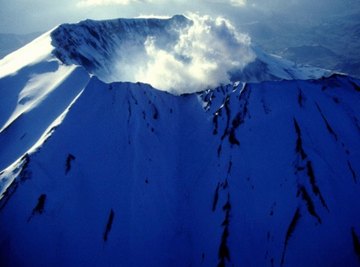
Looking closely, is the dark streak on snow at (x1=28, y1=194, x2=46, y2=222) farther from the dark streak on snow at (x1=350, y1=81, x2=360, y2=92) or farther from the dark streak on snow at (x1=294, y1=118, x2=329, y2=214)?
the dark streak on snow at (x1=350, y1=81, x2=360, y2=92)

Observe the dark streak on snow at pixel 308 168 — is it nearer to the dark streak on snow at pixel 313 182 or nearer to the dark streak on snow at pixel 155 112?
the dark streak on snow at pixel 313 182

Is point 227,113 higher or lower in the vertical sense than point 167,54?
higher

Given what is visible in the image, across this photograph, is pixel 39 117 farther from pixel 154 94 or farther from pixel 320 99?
pixel 320 99

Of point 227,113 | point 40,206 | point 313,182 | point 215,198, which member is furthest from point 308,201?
point 40,206

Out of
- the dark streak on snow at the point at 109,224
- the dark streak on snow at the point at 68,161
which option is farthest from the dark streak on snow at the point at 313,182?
the dark streak on snow at the point at 68,161

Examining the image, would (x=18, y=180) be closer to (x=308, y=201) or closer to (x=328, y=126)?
(x=308, y=201)

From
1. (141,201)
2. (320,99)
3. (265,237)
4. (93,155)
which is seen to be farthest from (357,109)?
(93,155)
